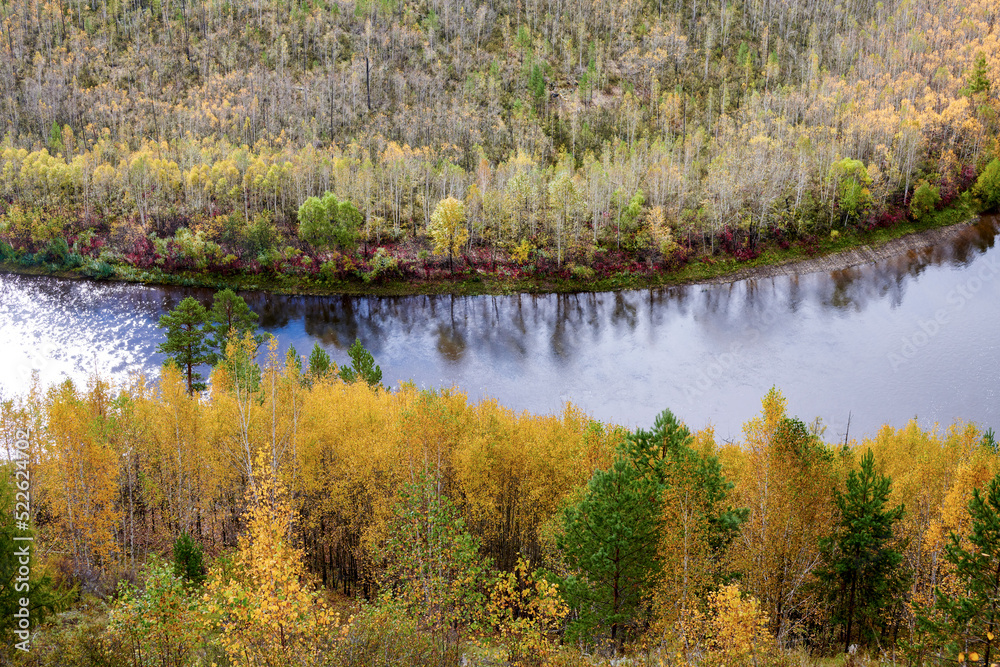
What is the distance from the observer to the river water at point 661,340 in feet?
209

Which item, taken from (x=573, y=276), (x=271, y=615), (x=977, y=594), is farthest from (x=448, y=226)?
(x=977, y=594)

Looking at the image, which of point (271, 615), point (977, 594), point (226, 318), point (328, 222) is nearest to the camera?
point (271, 615)

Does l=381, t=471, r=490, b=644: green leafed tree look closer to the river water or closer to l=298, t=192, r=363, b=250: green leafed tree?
the river water

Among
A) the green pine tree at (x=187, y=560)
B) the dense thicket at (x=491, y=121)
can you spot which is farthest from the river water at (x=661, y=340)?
the green pine tree at (x=187, y=560)

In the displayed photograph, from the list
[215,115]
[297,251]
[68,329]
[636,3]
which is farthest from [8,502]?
[636,3]

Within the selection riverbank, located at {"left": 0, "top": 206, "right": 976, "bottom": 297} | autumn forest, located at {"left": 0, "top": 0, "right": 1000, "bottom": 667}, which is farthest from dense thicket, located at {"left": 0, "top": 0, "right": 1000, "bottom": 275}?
riverbank, located at {"left": 0, "top": 206, "right": 976, "bottom": 297}

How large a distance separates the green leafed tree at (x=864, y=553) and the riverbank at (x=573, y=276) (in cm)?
6082

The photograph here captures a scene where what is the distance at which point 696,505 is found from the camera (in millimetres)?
28094

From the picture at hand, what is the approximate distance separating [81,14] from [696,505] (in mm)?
167819

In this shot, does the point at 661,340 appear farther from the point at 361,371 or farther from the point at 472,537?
the point at 472,537

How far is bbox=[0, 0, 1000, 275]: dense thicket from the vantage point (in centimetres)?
9612

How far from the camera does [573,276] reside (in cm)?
8969
